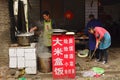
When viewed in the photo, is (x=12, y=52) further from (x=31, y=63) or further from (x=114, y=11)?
(x=114, y=11)

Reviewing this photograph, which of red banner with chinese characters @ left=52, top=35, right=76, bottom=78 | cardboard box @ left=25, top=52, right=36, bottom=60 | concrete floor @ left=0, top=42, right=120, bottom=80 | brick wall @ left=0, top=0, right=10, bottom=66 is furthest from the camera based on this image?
brick wall @ left=0, top=0, right=10, bottom=66

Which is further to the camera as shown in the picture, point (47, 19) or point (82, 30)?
point (82, 30)

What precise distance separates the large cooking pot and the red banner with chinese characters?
1.14 metres

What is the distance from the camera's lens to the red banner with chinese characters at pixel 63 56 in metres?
10.8

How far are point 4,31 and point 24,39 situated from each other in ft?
3.16

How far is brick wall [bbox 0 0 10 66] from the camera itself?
11789 mm

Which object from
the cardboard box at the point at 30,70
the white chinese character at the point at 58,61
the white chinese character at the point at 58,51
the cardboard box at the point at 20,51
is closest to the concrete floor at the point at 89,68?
the cardboard box at the point at 30,70

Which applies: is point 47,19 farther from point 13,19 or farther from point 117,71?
point 117,71

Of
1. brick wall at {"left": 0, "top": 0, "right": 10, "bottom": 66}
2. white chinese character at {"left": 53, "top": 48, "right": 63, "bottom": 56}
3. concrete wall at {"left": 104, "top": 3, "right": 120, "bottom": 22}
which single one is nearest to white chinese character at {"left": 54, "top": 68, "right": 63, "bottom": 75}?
white chinese character at {"left": 53, "top": 48, "right": 63, "bottom": 56}

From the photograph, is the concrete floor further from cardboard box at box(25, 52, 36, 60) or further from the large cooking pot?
the large cooking pot

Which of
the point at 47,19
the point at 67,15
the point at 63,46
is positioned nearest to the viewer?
the point at 63,46

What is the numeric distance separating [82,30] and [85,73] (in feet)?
15.9

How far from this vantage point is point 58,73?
11.0 m

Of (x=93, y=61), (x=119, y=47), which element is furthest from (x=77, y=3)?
(x=93, y=61)
